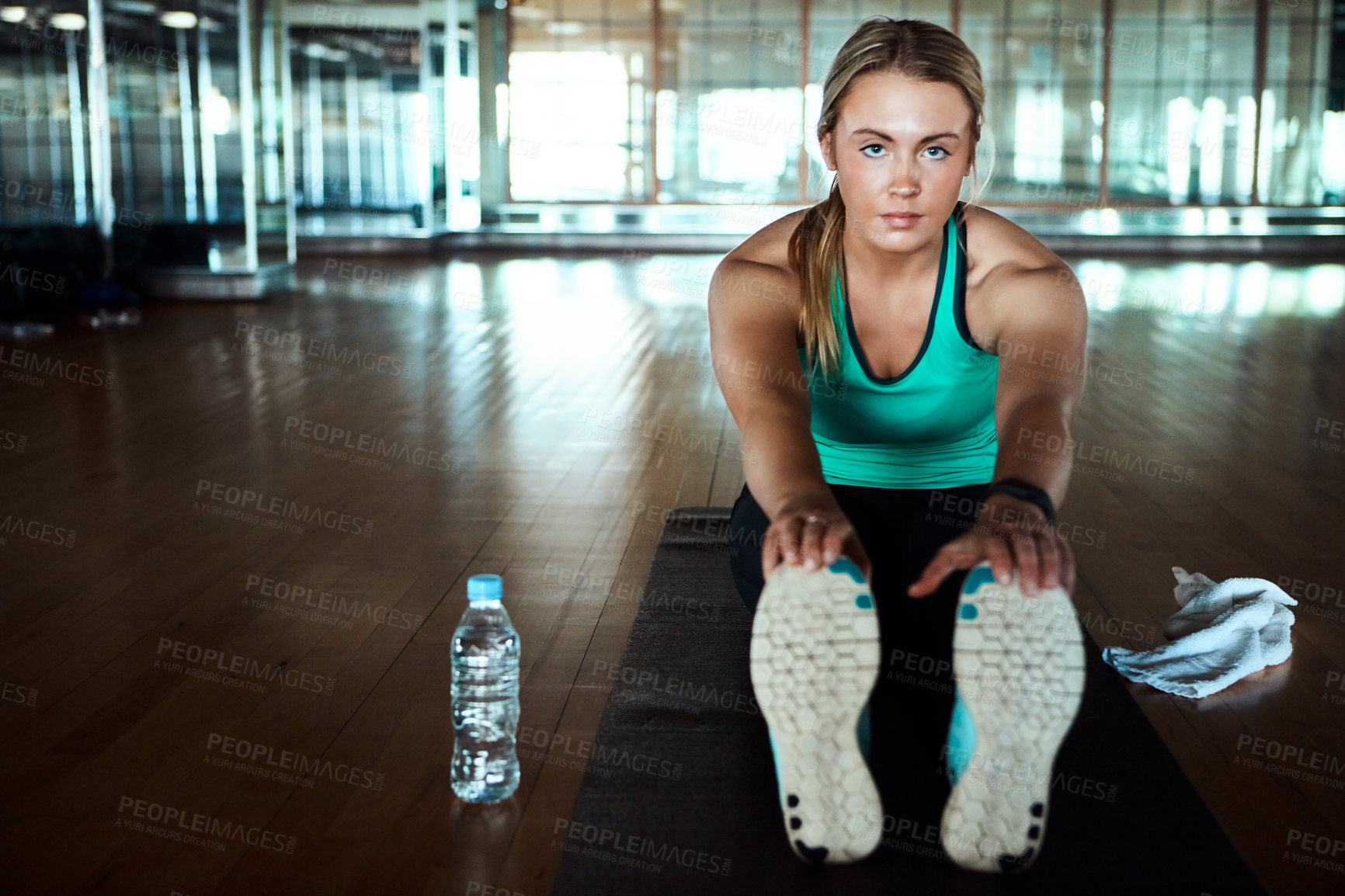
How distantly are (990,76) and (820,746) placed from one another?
13.8 meters

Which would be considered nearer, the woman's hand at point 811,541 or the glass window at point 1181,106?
the woman's hand at point 811,541

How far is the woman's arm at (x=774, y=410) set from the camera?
141 cm

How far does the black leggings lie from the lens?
181 cm

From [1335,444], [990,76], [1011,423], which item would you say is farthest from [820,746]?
[990,76]

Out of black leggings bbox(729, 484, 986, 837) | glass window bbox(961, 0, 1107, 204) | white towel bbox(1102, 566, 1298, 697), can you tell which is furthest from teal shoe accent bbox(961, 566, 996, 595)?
glass window bbox(961, 0, 1107, 204)

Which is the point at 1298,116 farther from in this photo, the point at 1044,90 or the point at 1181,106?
the point at 1044,90

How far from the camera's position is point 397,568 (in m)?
2.91

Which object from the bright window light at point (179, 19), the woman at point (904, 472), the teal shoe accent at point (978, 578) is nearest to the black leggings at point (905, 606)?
the woman at point (904, 472)

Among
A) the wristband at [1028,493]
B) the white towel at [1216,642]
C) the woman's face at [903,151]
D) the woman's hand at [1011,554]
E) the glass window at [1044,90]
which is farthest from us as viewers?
the glass window at [1044,90]

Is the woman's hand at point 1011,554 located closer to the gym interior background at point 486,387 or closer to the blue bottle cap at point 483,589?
the gym interior background at point 486,387

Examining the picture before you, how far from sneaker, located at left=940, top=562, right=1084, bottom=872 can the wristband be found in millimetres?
119

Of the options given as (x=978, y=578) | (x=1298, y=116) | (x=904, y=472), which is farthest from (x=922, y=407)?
(x=1298, y=116)

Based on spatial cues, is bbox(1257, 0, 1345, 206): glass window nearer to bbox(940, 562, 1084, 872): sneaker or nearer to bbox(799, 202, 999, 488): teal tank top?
bbox(799, 202, 999, 488): teal tank top

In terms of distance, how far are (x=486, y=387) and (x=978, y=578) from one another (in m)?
4.19
